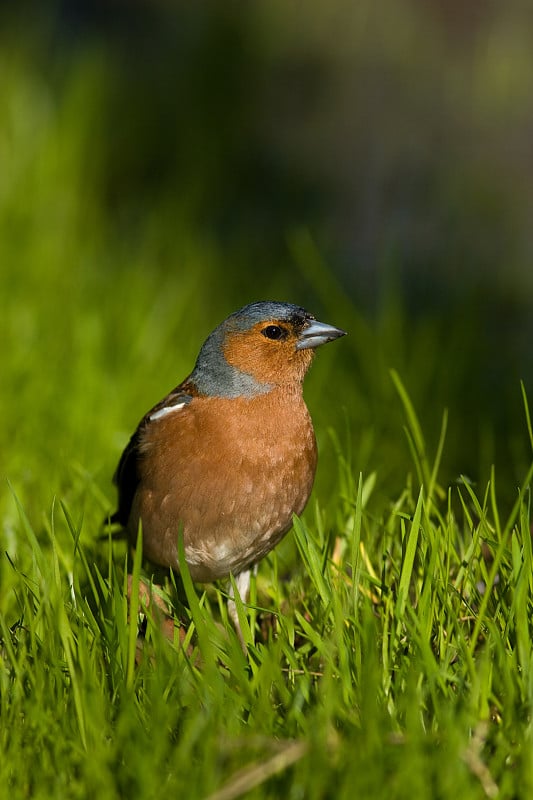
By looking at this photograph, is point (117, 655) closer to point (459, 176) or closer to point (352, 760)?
point (352, 760)

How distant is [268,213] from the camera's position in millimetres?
7668

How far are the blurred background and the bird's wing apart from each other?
0.20 metres

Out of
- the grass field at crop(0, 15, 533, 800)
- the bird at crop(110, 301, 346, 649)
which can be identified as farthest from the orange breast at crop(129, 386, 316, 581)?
the grass field at crop(0, 15, 533, 800)

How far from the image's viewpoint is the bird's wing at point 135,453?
3.66m

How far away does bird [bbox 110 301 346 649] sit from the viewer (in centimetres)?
340

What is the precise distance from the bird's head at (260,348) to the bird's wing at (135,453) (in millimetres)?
73

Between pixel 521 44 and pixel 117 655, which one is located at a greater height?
pixel 521 44

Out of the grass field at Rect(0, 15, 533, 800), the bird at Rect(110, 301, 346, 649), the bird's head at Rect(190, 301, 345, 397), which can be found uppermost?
the bird's head at Rect(190, 301, 345, 397)

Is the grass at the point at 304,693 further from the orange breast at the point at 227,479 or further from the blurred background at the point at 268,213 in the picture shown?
the blurred background at the point at 268,213

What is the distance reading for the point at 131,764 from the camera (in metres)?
2.49

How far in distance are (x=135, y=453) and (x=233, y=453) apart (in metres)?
0.49

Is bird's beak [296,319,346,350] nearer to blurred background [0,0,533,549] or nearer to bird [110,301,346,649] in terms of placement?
bird [110,301,346,649]

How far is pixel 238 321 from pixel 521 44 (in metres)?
6.43

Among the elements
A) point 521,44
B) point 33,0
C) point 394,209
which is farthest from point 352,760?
point 33,0
